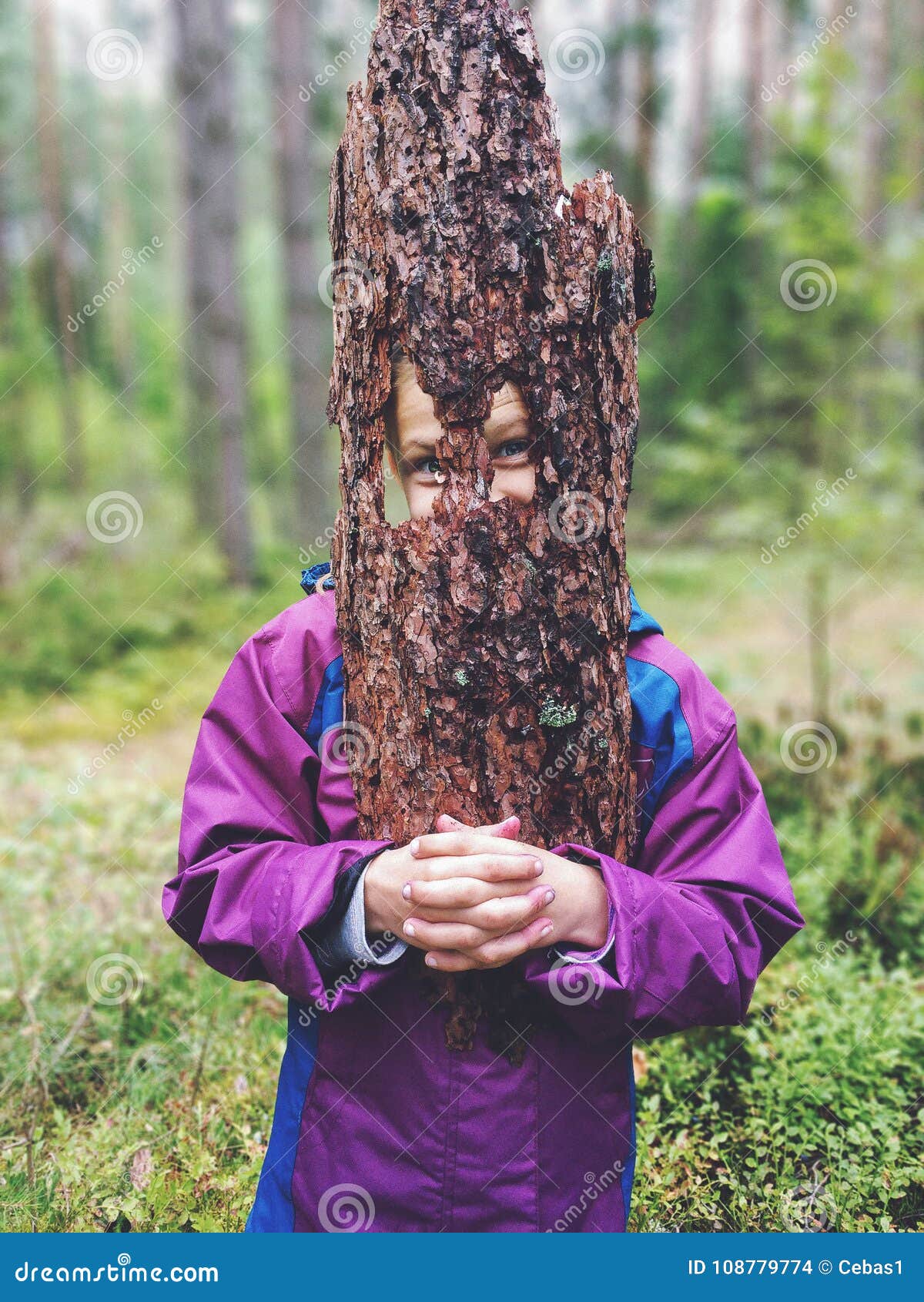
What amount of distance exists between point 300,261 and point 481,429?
9622 mm

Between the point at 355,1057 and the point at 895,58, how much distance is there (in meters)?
24.1

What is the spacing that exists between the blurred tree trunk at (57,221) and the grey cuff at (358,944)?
47.6ft

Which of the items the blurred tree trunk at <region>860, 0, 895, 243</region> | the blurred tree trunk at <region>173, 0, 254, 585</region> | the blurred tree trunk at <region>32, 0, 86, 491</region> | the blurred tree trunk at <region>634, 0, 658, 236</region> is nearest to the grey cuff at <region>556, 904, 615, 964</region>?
the blurred tree trunk at <region>173, 0, 254, 585</region>

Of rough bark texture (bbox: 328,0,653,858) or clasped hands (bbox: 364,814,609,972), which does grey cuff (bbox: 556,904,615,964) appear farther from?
rough bark texture (bbox: 328,0,653,858)

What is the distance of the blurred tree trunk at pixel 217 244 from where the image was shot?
9062mm

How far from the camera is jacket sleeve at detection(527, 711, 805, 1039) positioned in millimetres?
1613

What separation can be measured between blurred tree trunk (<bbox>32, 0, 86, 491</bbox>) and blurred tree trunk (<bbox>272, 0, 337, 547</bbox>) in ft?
15.8

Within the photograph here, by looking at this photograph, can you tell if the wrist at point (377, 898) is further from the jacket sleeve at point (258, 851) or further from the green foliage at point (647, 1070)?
the green foliage at point (647, 1070)

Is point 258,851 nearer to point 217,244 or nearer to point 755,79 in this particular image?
point 217,244

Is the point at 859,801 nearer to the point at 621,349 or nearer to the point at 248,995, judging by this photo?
the point at 248,995

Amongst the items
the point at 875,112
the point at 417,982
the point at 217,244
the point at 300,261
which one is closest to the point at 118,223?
the point at 300,261

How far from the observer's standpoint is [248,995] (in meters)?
3.40

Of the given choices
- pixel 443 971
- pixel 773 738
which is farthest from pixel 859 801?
pixel 443 971

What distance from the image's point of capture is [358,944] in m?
1.63
